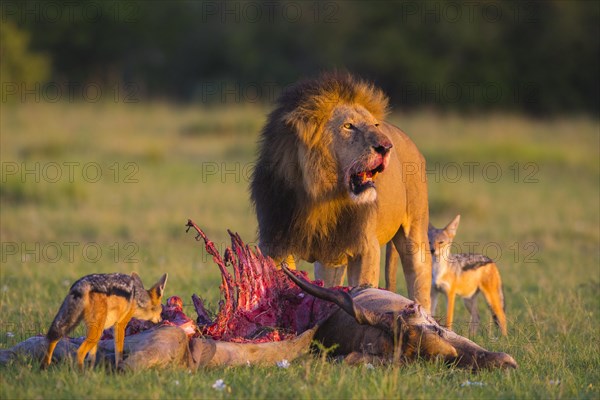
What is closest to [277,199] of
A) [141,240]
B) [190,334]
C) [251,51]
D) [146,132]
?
[190,334]

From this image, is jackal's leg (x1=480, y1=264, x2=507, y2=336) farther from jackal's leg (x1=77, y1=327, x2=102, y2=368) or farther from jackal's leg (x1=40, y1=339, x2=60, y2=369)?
jackal's leg (x1=40, y1=339, x2=60, y2=369)

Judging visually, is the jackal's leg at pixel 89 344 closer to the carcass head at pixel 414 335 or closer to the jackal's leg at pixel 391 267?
the carcass head at pixel 414 335

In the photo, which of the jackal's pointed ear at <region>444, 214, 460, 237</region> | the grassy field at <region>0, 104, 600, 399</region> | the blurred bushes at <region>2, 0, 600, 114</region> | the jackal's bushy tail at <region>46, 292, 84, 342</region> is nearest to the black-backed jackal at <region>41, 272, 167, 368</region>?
the jackal's bushy tail at <region>46, 292, 84, 342</region>

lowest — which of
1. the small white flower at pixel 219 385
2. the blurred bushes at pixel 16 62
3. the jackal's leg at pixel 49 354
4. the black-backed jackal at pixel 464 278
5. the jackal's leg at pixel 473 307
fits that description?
the jackal's leg at pixel 473 307

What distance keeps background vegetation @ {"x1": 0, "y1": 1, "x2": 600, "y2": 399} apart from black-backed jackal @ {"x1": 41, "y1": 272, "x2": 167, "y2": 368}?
0.61ft

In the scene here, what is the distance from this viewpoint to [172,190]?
16109mm

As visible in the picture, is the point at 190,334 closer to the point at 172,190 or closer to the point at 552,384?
the point at 552,384

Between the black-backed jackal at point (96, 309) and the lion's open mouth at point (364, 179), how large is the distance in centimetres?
179

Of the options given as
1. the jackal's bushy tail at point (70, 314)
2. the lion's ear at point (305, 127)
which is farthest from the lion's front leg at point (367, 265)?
the jackal's bushy tail at point (70, 314)

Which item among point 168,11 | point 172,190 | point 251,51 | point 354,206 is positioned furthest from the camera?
point 168,11

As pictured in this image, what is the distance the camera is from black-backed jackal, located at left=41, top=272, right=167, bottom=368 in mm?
4848

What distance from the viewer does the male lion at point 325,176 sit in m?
6.49

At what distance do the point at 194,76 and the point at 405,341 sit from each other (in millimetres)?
30538

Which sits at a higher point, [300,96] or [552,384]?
[300,96]
